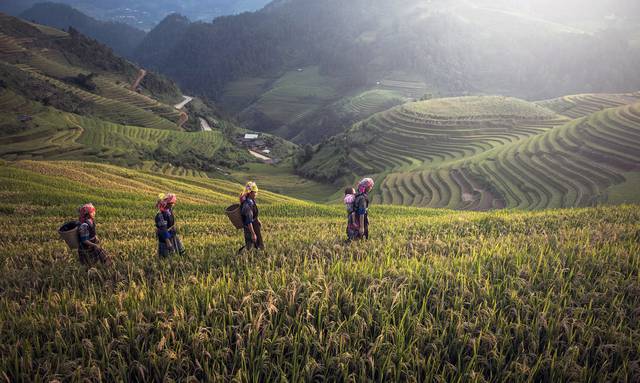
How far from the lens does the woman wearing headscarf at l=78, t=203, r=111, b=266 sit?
818 centimetres

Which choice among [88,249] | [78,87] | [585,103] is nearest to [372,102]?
[585,103]

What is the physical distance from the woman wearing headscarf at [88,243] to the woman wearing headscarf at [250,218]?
10.3 feet

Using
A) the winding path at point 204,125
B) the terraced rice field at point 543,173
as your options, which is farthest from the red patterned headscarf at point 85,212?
the winding path at point 204,125

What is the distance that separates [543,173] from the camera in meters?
59.6

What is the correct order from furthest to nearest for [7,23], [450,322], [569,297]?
[7,23] < [569,297] < [450,322]

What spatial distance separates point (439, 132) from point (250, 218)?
96264 millimetres

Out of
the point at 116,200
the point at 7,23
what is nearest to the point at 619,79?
the point at 116,200

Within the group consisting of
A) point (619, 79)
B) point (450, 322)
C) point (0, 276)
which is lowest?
point (0, 276)

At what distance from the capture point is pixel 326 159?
106 meters

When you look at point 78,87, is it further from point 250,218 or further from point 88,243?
point 250,218

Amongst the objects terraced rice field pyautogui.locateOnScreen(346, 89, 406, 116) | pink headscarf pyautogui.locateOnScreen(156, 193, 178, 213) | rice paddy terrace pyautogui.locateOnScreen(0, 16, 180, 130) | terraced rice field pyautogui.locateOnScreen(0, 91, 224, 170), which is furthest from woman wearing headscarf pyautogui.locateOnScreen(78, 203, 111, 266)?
terraced rice field pyautogui.locateOnScreen(346, 89, 406, 116)

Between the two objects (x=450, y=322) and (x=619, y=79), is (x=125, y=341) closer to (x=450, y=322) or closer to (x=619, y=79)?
(x=450, y=322)

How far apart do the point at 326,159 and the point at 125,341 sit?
103 meters

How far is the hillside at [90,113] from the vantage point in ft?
237
